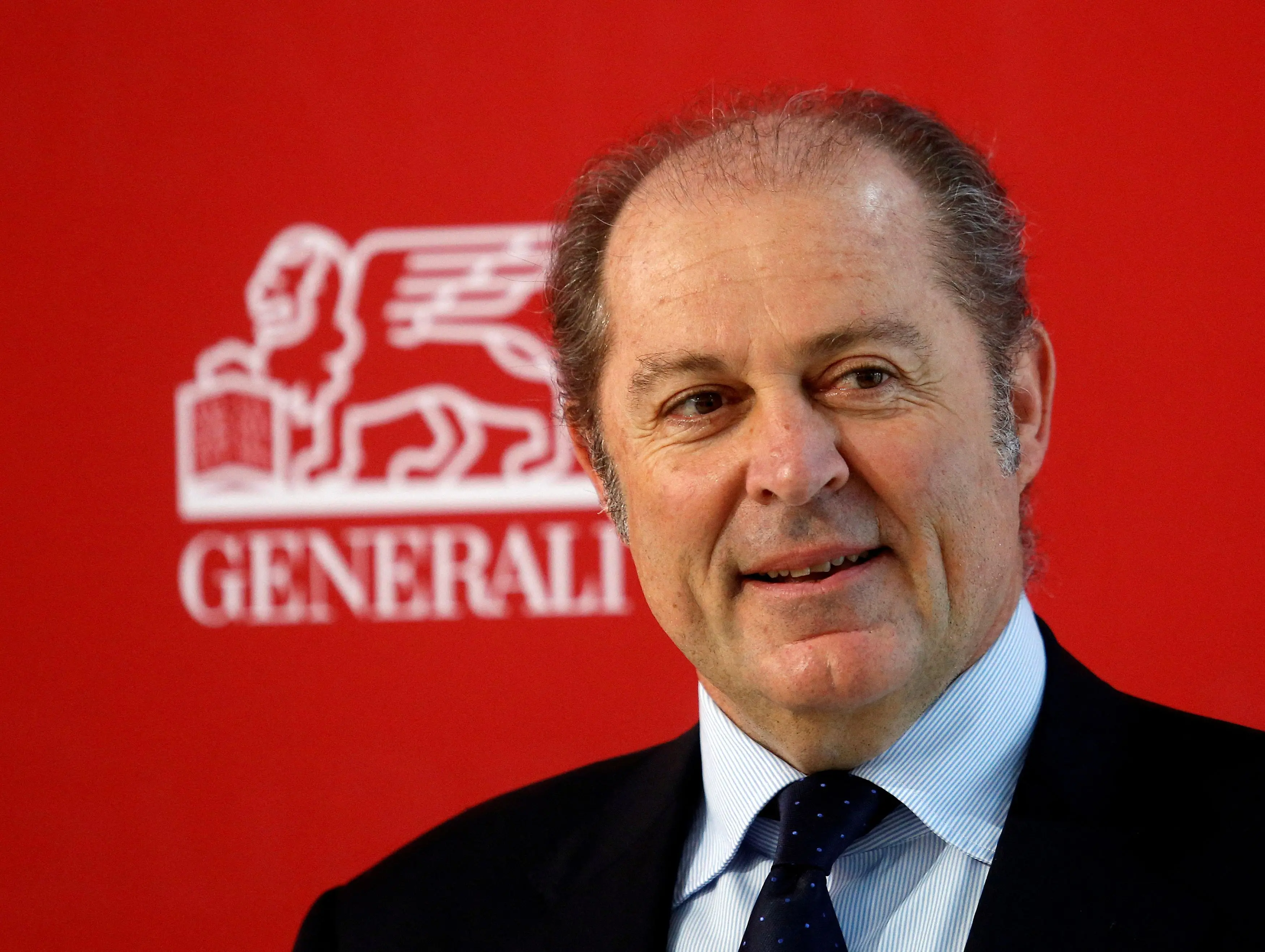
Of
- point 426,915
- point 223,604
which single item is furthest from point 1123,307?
point 223,604

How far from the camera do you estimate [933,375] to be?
1370 millimetres

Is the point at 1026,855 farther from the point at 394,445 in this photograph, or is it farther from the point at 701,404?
the point at 394,445

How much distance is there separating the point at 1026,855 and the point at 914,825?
0.40 feet

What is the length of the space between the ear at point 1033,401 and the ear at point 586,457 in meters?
0.49

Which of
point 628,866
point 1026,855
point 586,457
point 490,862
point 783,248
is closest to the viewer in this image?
point 1026,855

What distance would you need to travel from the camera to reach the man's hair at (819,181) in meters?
1.42

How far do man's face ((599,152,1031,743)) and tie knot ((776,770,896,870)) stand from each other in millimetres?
82

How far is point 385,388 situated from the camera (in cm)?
263

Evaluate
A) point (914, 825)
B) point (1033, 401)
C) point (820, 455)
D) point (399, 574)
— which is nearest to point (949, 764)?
point (914, 825)

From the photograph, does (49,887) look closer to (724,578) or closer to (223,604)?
(223,604)

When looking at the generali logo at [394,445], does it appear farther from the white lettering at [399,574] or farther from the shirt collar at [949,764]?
the shirt collar at [949,764]

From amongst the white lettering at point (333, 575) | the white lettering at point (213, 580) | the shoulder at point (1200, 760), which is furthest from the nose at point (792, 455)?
the white lettering at point (213, 580)

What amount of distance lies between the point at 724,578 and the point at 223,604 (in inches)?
63.7

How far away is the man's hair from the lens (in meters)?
1.42
